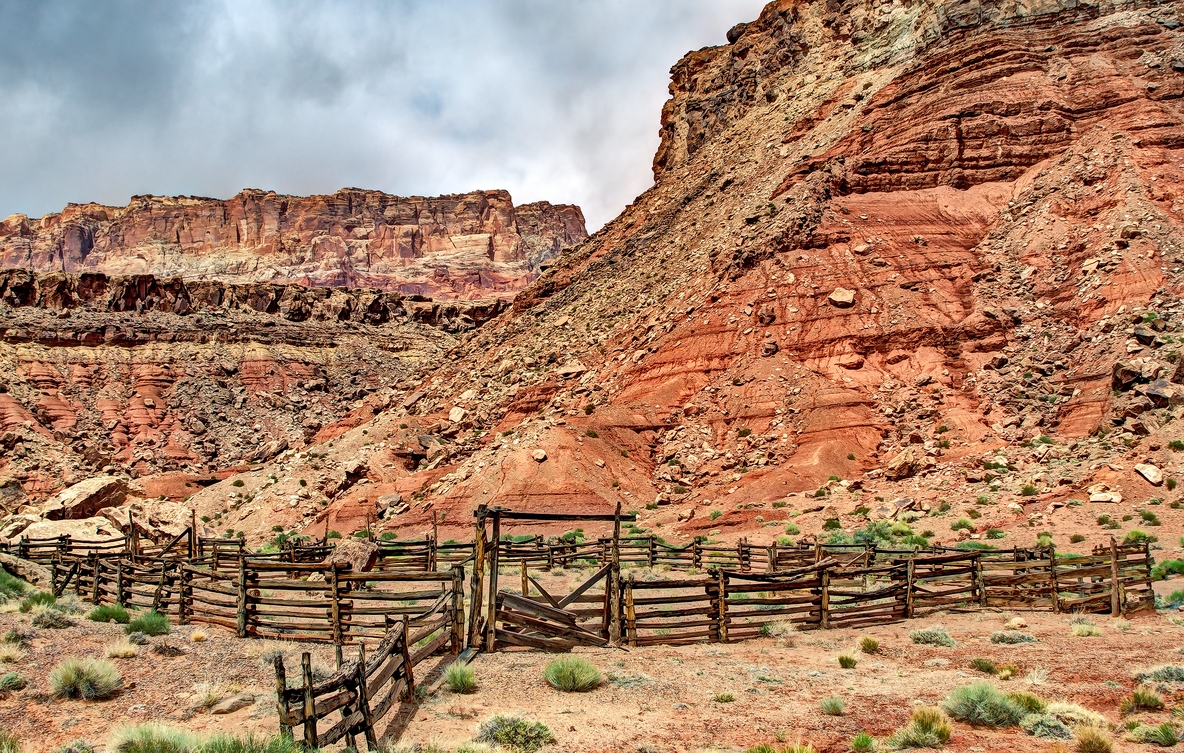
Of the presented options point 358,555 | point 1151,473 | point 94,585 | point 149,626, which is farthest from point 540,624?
point 1151,473

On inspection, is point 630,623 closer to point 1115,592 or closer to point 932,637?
point 932,637

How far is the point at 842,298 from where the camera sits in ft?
116

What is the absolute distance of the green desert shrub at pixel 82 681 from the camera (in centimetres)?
916

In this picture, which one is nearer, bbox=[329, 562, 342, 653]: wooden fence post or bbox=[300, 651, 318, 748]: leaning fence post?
bbox=[300, 651, 318, 748]: leaning fence post

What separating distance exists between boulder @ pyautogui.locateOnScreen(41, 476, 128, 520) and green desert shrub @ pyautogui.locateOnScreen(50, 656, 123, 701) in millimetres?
27864

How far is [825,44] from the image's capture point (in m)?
54.3

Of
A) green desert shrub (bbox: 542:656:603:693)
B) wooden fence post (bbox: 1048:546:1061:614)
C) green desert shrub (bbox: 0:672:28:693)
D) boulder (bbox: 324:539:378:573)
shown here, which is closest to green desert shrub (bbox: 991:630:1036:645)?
wooden fence post (bbox: 1048:546:1061:614)

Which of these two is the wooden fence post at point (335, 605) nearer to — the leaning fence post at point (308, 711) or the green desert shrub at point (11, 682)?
the green desert shrub at point (11, 682)

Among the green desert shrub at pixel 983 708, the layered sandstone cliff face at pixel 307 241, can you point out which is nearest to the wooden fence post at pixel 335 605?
the green desert shrub at pixel 983 708

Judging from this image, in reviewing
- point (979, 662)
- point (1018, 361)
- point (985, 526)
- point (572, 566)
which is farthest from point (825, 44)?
point (979, 662)

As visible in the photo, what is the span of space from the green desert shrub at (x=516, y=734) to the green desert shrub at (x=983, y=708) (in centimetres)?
415

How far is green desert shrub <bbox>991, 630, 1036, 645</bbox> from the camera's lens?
40.5ft

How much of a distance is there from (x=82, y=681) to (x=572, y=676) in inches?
219

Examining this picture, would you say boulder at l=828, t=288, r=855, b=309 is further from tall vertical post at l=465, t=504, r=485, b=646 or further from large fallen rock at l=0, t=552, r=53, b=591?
large fallen rock at l=0, t=552, r=53, b=591
